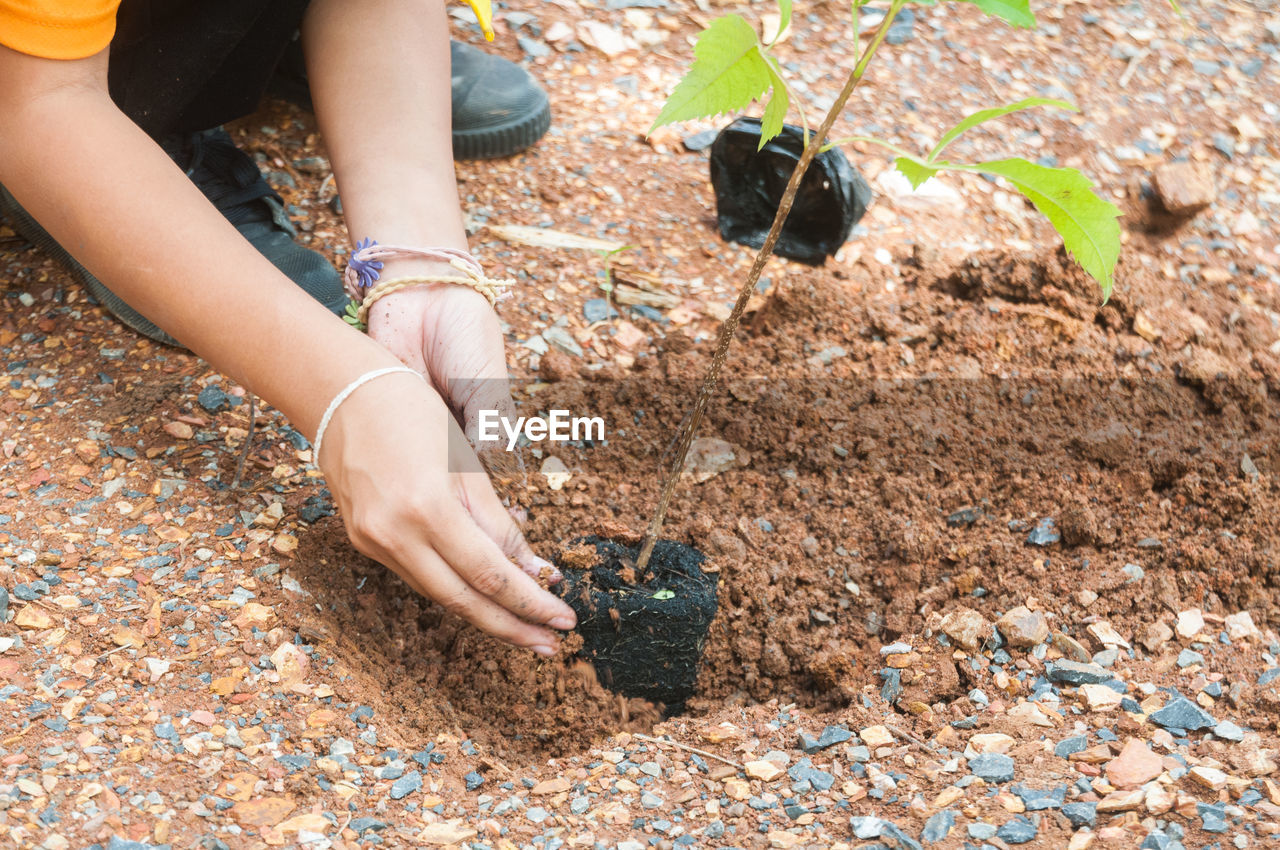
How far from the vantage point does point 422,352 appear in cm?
167

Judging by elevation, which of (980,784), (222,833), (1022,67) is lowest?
(222,833)

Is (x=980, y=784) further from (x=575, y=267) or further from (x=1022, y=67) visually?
(x=1022, y=67)

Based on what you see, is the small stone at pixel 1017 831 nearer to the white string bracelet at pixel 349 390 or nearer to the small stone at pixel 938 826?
the small stone at pixel 938 826

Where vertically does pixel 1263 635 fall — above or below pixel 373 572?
above

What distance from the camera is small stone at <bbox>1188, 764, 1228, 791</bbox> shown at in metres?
1.22

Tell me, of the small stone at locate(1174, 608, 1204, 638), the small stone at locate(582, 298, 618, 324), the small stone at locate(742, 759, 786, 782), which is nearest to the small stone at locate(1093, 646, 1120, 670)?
the small stone at locate(1174, 608, 1204, 638)

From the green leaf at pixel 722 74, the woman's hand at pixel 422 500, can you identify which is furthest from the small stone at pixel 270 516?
the green leaf at pixel 722 74

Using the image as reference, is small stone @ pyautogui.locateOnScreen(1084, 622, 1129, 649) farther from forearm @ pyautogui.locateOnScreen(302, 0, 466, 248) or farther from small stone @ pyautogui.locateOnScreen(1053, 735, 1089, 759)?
forearm @ pyautogui.locateOnScreen(302, 0, 466, 248)

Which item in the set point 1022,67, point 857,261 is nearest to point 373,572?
point 857,261

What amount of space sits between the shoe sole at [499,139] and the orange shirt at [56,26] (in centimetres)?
123

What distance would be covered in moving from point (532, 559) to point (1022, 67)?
256 centimetres

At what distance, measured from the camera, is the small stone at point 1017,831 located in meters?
1.16

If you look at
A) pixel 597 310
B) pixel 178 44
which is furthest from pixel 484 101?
pixel 178 44

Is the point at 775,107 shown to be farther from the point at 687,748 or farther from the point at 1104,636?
the point at 1104,636
